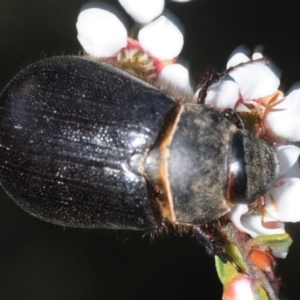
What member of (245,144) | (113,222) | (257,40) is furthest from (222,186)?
(257,40)

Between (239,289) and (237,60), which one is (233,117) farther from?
(239,289)

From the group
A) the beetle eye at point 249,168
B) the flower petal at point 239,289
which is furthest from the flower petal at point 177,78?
the flower petal at point 239,289

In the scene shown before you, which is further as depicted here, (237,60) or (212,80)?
(237,60)

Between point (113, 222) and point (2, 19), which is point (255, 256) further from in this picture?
point (2, 19)

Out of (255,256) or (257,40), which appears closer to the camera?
(255,256)

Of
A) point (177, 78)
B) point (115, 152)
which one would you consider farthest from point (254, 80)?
point (115, 152)

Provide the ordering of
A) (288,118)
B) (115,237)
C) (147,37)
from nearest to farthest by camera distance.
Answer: (288,118) → (147,37) → (115,237)
